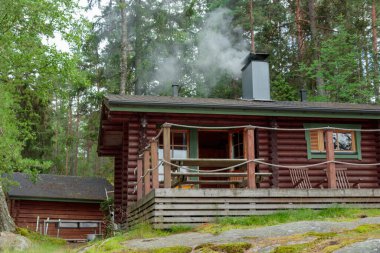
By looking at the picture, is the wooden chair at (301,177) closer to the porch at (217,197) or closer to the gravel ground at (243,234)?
the porch at (217,197)

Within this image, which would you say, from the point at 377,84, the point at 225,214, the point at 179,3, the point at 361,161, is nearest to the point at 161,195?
the point at 225,214

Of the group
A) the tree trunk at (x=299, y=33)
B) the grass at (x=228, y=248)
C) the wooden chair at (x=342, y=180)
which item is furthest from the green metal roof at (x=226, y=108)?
the tree trunk at (x=299, y=33)

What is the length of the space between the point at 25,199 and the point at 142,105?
12.8 meters

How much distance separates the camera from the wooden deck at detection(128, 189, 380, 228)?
1103cm

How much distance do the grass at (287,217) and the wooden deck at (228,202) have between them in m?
0.27

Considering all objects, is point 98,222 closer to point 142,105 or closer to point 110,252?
point 142,105

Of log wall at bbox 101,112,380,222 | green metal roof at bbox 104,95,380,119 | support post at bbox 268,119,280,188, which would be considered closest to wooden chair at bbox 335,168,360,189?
log wall at bbox 101,112,380,222

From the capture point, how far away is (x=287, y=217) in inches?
436

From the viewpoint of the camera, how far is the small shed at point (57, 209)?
24891 mm

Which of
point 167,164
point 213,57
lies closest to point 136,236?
point 167,164

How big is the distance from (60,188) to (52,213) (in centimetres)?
168

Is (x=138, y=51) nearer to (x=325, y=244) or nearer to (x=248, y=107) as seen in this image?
(x=248, y=107)

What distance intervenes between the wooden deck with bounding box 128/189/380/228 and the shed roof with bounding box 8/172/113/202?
13607 mm

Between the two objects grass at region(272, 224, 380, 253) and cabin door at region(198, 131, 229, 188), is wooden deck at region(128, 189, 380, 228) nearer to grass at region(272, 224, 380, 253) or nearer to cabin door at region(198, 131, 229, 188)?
grass at region(272, 224, 380, 253)
